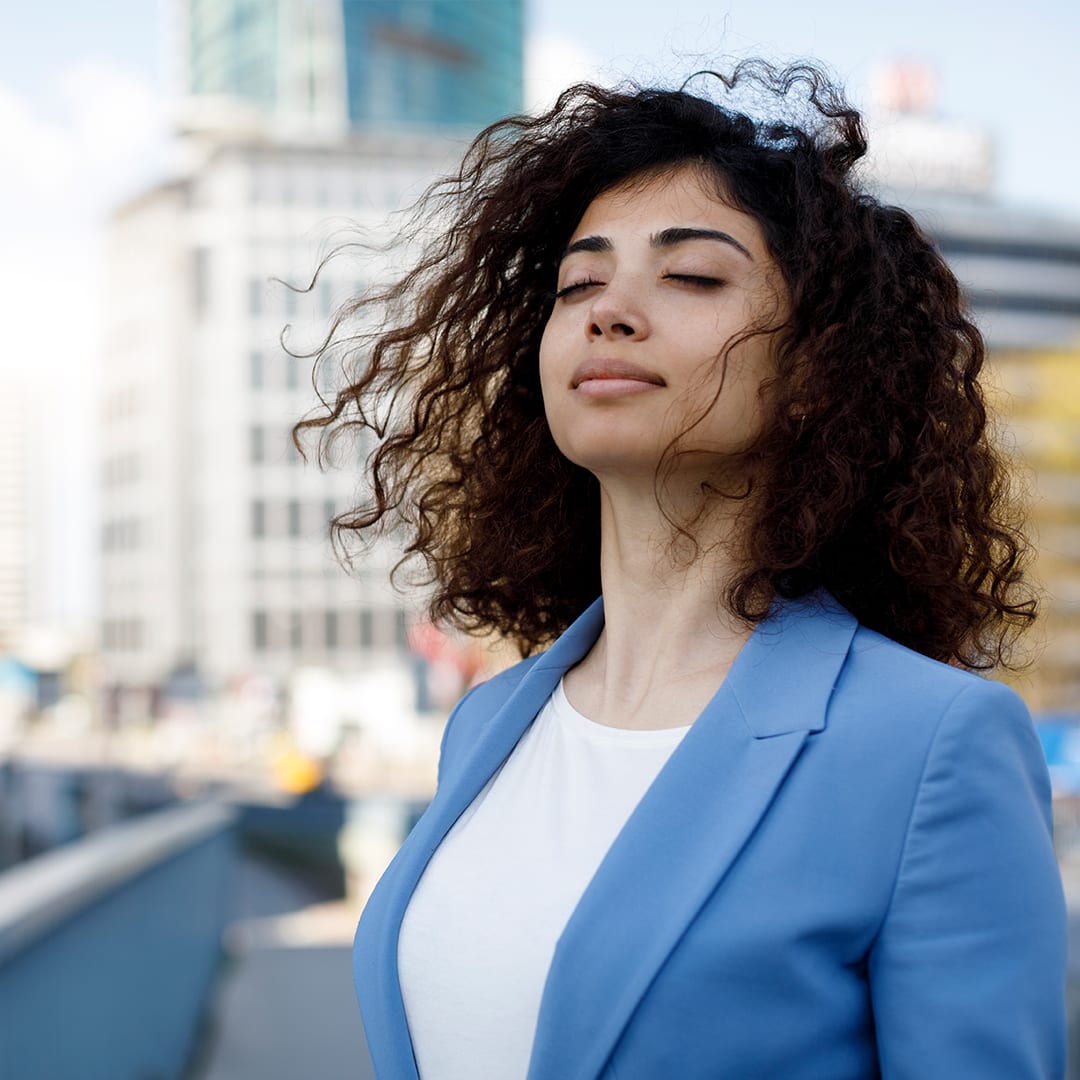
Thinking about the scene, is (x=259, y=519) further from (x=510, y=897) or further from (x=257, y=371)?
(x=510, y=897)

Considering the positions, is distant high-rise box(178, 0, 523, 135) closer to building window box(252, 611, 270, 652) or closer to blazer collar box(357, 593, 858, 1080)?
building window box(252, 611, 270, 652)

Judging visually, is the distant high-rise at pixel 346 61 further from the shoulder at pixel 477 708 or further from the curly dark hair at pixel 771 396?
the shoulder at pixel 477 708

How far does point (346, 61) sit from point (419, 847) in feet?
232

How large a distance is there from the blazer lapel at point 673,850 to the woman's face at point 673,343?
310 mm

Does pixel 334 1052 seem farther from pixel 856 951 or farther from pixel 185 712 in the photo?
pixel 185 712

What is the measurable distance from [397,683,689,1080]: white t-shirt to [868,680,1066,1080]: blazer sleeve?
36cm

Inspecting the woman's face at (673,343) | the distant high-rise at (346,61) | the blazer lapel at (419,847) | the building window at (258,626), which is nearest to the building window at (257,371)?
the building window at (258,626)

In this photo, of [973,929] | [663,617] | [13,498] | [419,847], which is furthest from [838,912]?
[13,498]

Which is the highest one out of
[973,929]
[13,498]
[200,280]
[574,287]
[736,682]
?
[200,280]

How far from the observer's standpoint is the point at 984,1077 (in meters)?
1.29

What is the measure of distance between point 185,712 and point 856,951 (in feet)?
175

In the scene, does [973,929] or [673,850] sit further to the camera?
[673,850]

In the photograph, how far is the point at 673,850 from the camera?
1.45 m

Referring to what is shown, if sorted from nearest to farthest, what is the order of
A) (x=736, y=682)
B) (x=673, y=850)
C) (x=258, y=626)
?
(x=673, y=850) < (x=736, y=682) < (x=258, y=626)
